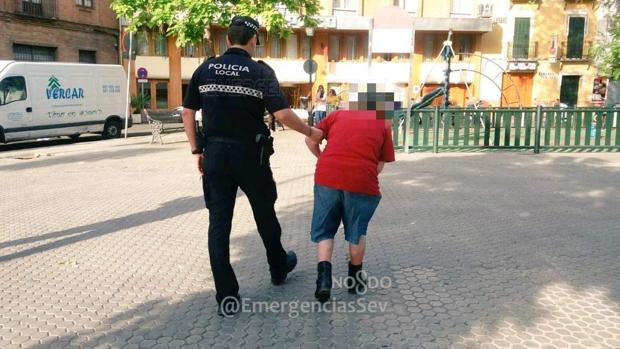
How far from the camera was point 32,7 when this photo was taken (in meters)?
23.6

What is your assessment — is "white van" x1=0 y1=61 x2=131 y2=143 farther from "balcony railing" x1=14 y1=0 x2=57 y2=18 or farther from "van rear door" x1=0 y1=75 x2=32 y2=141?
"balcony railing" x1=14 y1=0 x2=57 y2=18

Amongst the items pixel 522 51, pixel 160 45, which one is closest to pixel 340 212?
pixel 160 45

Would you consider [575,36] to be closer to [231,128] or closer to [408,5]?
[408,5]

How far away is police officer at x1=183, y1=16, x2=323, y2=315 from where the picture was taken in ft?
11.1

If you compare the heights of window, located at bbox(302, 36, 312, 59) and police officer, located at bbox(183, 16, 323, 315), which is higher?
window, located at bbox(302, 36, 312, 59)

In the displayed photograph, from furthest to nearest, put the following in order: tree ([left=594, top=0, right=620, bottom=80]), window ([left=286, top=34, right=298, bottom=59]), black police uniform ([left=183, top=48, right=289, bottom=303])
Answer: window ([left=286, top=34, right=298, bottom=59]) < tree ([left=594, top=0, right=620, bottom=80]) < black police uniform ([left=183, top=48, right=289, bottom=303])

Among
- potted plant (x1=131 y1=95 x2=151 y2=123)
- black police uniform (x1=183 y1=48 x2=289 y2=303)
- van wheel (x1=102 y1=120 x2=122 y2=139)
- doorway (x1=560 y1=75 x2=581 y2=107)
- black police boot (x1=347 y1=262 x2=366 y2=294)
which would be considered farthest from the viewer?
doorway (x1=560 y1=75 x2=581 y2=107)

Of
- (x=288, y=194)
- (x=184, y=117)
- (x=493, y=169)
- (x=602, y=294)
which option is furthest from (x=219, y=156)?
(x=493, y=169)

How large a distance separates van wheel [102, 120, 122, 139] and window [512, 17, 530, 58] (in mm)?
24095

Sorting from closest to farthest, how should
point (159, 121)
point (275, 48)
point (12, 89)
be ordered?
point (12, 89), point (159, 121), point (275, 48)

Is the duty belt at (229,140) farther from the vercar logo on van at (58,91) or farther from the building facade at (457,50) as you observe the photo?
the building facade at (457,50)

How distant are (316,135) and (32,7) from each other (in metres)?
24.6

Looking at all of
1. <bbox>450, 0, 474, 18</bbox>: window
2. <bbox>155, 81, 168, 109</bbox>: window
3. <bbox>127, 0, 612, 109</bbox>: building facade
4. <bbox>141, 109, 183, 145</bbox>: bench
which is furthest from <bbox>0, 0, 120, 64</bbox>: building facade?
<bbox>450, 0, 474, 18</bbox>: window

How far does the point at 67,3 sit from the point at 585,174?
2395 cm
